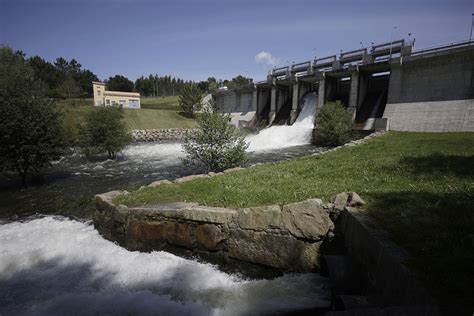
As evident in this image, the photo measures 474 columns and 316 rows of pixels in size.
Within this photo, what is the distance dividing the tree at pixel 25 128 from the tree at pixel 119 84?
90664 mm

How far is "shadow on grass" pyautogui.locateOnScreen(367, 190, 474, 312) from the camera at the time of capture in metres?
2.76

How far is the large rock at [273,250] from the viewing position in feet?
17.3

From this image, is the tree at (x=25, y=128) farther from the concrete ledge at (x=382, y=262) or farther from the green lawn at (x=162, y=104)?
the green lawn at (x=162, y=104)

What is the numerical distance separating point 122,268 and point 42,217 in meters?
6.36

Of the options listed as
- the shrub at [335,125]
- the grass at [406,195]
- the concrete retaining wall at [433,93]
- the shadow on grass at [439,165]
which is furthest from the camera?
the shrub at [335,125]

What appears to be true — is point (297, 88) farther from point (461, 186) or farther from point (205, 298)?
point (205, 298)

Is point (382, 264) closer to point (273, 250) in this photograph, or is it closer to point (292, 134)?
point (273, 250)

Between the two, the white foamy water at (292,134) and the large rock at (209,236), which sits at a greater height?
the white foamy water at (292,134)

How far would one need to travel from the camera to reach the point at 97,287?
5.38 metres

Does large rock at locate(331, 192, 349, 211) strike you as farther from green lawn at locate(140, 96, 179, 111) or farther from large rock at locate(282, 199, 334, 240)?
green lawn at locate(140, 96, 179, 111)

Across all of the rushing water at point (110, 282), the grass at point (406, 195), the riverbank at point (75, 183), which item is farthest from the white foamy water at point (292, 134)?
the rushing water at point (110, 282)

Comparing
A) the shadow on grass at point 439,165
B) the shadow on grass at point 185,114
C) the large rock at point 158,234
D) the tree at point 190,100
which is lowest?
the large rock at point 158,234

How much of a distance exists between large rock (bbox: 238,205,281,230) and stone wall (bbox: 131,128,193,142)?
130ft

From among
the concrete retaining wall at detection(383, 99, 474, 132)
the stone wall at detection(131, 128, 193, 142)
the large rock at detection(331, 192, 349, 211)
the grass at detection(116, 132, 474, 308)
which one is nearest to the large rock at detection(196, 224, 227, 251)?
the grass at detection(116, 132, 474, 308)
